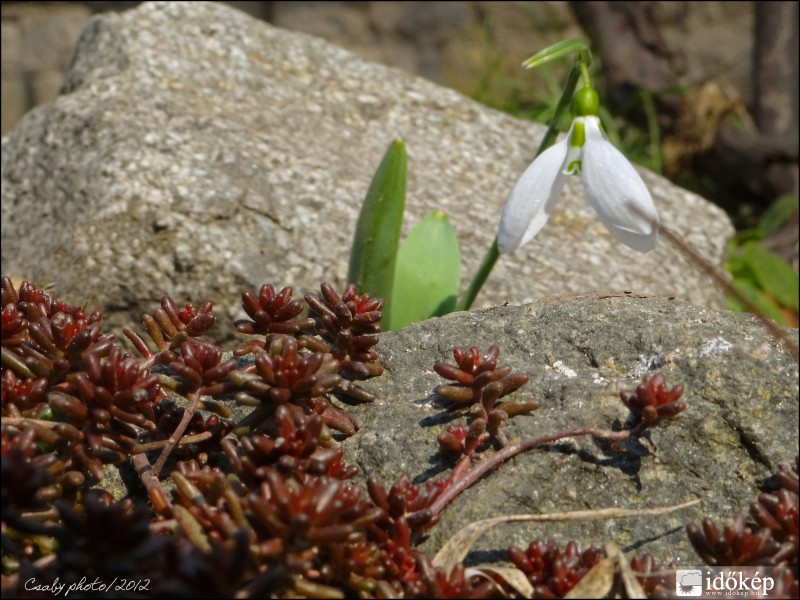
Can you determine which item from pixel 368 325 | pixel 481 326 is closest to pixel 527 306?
pixel 481 326

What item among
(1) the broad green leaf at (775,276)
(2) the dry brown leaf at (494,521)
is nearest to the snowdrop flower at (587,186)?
(2) the dry brown leaf at (494,521)

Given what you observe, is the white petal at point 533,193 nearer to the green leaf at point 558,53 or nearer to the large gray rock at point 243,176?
the green leaf at point 558,53

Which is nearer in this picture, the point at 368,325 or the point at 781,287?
the point at 368,325

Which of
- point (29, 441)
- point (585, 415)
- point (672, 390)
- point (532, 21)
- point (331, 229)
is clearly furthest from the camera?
point (532, 21)

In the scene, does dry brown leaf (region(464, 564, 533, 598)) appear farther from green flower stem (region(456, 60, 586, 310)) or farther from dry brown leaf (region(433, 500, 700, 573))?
green flower stem (region(456, 60, 586, 310))

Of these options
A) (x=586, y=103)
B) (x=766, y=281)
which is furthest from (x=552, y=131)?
(x=766, y=281)

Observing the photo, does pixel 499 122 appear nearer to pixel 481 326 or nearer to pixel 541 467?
pixel 481 326
